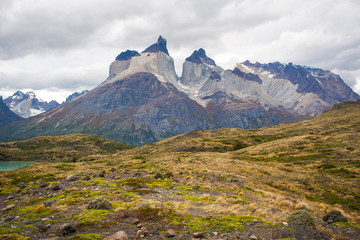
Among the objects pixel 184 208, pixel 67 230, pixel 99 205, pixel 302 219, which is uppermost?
pixel 67 230

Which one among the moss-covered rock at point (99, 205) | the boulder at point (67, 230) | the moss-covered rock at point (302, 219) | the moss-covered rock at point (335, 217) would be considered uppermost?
the boulder at point (67, 230)

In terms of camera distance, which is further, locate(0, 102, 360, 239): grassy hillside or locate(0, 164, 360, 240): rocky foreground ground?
locate(0, 102, 360, 239): grassy hillside

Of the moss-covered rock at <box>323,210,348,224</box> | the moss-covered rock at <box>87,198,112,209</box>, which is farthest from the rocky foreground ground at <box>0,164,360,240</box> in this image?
the moss-covered rock at <box>323,210,348,224</box>

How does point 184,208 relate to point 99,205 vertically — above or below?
below

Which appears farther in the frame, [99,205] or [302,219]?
[99,205]

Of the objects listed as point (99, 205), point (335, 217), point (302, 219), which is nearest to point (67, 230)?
point (99, 205)

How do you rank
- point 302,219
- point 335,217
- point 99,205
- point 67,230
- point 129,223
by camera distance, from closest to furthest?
point 67,230, point 302,219, point 129,223, point 335,217, point 99,205

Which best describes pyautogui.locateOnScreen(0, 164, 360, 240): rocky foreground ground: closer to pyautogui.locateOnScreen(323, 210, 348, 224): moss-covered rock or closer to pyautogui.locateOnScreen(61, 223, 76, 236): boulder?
pyautogui.locateOnScreen(61, 223, 76, 236): boulder

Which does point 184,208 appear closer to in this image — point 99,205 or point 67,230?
point 99,205

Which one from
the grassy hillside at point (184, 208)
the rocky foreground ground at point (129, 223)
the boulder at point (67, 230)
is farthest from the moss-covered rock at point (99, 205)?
the boulder at point (67, 230)

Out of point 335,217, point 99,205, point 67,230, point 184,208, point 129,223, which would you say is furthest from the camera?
point 184,208

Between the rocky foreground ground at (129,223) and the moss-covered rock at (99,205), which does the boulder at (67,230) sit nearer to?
the rocky foreground ground at (129,223)

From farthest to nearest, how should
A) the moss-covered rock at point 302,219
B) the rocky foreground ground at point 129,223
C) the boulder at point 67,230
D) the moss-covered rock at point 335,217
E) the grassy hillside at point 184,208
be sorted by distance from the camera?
the moss-covered rock at point 335,217, the moss-covered rock at point 302,219, the grassy hillside at point 184,208, the rocky foreground ground at point 129,223, the boulder at point 67,230

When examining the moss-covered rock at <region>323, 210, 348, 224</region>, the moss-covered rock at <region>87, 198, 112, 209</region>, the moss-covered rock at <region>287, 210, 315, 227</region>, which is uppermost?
the moss-covered rock at <region>87, 198, 112, 209</region>
